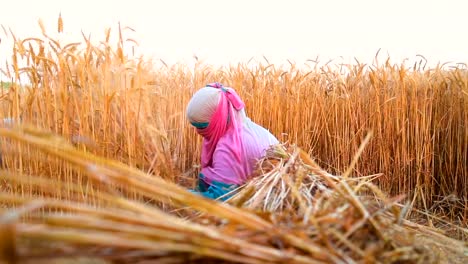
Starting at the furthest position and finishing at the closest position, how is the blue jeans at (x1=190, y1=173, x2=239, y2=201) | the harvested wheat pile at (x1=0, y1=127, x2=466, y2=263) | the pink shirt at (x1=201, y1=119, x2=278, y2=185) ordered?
the pink shirt at (x1=201, y1=119, x2=278, y2=185)
the blue jeans at (x1=190, y1=173, x2=239, y2=201)
the harvested wheat pile at (x1=0, y1=127, x2=466, y2=263)

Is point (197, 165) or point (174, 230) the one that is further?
point (197, 165)

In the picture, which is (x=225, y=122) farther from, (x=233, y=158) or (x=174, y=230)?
(x=174, y=230)

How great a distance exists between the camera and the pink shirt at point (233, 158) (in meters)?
2.38

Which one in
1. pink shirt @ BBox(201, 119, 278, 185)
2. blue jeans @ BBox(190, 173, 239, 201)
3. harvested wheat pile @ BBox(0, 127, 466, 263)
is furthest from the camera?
pink shirt @ BBox(201, 119, 278, 185)

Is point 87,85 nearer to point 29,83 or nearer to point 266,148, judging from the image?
point 29,83

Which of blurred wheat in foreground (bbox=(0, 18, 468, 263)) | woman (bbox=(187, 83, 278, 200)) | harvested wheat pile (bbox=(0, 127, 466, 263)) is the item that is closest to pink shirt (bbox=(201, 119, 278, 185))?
woman (bbox=(187, 83, 278, 200))

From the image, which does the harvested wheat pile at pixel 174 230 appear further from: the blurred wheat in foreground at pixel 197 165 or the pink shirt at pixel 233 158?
the pink shirt at pixel 233 158

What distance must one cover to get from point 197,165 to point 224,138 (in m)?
0.20

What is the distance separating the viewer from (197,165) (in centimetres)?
235

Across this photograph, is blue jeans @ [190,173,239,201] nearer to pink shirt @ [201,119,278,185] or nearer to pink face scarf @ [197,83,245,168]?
pink shirt @ [201,119,278,185]

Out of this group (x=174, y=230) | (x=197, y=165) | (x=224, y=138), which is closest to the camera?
(x=174, y=230)

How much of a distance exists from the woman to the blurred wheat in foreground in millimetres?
152

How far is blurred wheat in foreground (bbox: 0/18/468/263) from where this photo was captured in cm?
81

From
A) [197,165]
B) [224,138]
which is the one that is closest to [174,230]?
[197,165]
